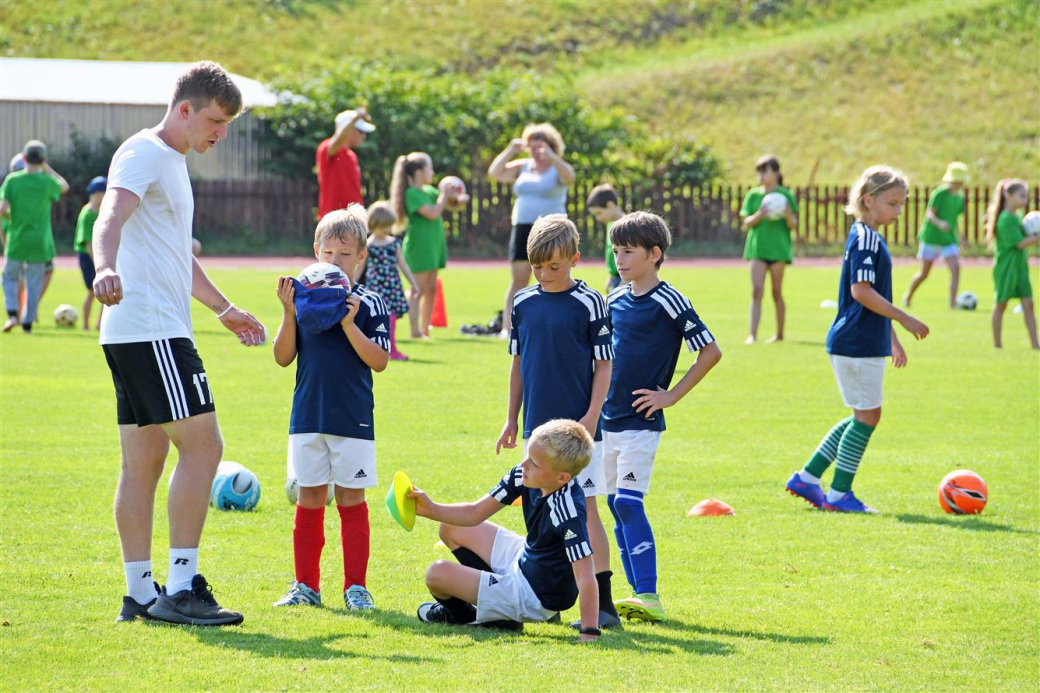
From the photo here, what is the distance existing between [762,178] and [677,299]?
10.5 meters

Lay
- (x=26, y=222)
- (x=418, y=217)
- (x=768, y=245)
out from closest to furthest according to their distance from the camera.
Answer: (x=418, y=217) < (x=768, y=245) < (x=26, y=222)

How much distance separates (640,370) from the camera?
595 centimetres

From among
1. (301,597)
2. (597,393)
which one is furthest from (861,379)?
(301,597)

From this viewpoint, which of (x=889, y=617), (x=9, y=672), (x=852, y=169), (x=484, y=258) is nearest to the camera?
(x=9, y=672)

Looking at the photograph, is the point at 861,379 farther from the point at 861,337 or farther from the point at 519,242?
the point at 519,242

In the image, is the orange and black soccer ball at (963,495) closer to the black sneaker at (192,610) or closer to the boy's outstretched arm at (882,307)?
the boy's outstretched arm at (882,307)

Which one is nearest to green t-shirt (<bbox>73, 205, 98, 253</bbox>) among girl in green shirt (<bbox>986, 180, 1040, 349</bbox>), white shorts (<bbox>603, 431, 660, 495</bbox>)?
girl in green shirt (<bbox>986, 180, 1040, 349</bbox>)

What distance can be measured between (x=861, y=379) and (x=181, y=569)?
14.3 ft

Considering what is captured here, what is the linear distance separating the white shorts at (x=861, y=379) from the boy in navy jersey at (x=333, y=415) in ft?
11.1

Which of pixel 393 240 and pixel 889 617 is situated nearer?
pixel 889 617

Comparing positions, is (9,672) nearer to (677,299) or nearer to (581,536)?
(581,536)

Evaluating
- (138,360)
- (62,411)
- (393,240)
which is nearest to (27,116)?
(393,240)

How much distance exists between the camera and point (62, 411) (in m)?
10.7

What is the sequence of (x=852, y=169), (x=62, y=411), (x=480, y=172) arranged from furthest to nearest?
(x=852, y=169), (x=480, y=172), (x=62, y=411)
